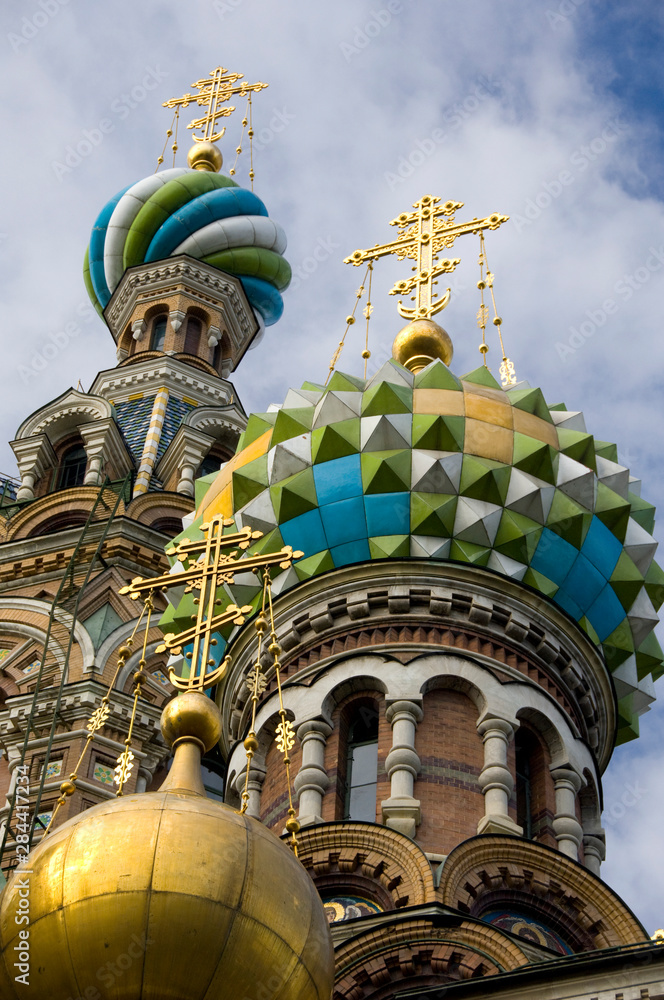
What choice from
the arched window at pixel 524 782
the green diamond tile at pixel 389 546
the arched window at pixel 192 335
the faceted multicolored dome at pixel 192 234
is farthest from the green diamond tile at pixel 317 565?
the faceted multicolored dome at pixel 192 234

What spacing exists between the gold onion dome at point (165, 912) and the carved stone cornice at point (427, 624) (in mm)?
5123

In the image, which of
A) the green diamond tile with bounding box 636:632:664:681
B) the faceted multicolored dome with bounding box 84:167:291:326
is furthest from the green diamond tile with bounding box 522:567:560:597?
the faceted multicolored dome with bounding box 84:167:291:326

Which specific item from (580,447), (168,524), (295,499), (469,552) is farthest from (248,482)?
(168,524)

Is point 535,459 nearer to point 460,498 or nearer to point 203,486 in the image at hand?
point 460,498


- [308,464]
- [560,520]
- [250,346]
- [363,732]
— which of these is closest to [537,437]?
[560,520]

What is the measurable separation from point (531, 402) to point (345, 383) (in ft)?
4.65

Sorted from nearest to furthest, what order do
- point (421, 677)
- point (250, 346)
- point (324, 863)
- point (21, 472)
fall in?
point (324, 863), point (421, 677), point (21, 472), point (250, 346)

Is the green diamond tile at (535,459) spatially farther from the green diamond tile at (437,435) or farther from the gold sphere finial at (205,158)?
the gold sphere finial at (205,158)

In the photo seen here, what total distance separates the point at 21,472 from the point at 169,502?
2.34 metres

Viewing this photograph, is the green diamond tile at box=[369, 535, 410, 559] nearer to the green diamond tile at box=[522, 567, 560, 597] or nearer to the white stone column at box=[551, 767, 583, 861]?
the green diamond tile at box=[522, 567, 560, 597]

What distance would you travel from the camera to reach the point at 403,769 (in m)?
12.3

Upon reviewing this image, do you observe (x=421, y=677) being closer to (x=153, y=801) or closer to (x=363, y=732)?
(x=363, y=732)

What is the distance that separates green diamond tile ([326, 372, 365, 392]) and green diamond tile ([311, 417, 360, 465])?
24.1 inches

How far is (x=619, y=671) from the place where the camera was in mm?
14336
